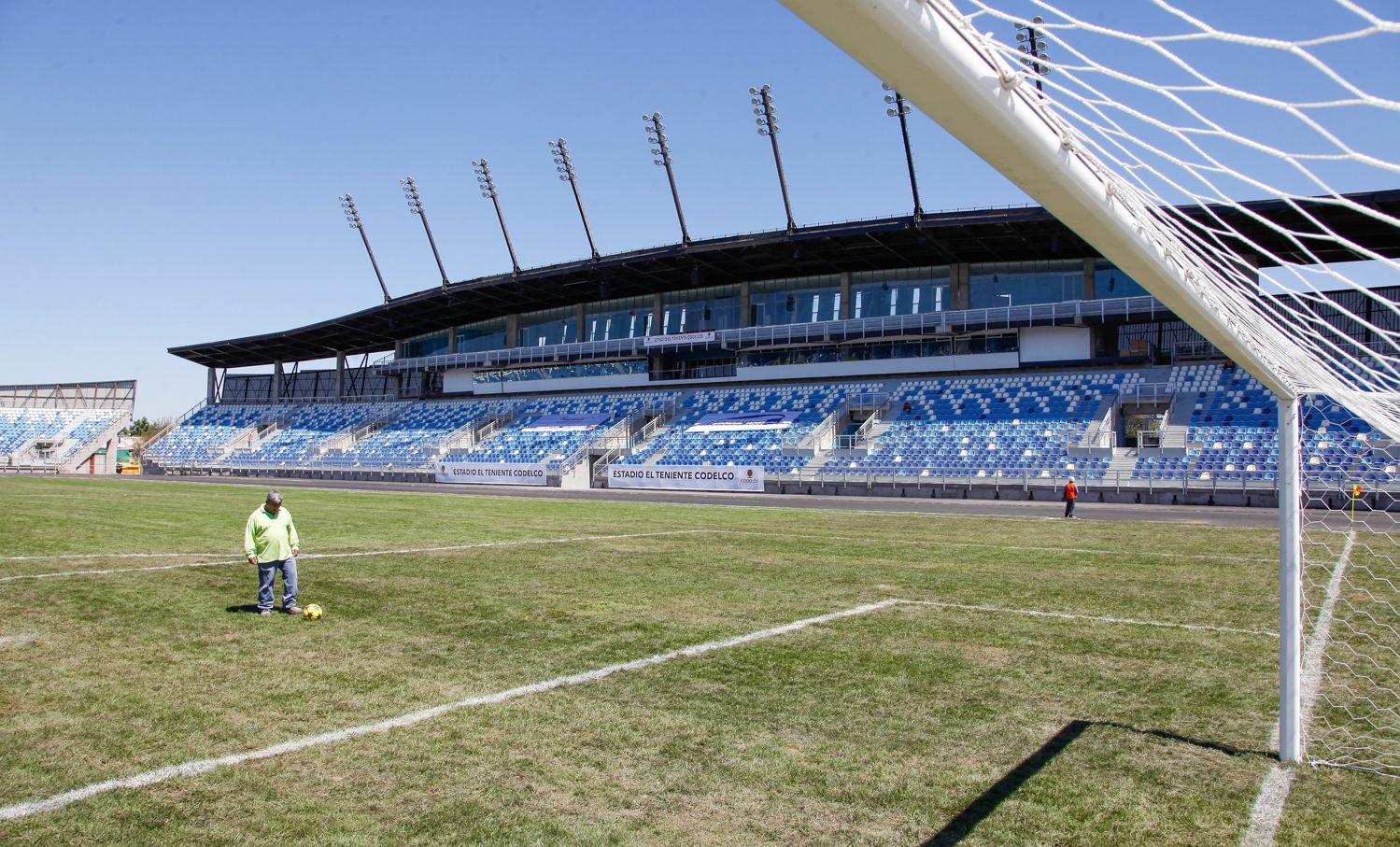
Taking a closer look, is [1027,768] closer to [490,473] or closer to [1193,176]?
[1193,176]

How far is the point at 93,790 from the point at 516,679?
2.86 m

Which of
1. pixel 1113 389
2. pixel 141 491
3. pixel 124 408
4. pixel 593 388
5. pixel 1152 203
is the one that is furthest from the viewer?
pixel 124 408

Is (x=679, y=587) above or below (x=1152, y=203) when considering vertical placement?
below

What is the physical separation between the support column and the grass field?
0.81ft

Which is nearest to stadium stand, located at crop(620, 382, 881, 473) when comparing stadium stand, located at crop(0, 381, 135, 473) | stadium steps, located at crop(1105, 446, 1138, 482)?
stadium steps, located at crop(1105, 446, 1138, 482)

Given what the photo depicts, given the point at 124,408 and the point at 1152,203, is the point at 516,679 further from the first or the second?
the point at 124,408

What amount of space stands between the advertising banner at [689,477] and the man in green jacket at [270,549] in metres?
30.1

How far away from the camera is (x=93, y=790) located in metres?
4.64

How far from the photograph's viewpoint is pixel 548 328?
62.4m

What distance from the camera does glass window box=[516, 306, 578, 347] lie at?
200ft

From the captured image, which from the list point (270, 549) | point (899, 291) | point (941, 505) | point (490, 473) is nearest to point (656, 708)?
point (270, 549)

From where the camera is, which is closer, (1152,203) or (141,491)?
(1152,203)

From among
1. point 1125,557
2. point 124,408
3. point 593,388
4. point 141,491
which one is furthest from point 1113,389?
point 124,408

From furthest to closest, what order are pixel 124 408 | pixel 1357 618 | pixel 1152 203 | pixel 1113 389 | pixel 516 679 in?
pixel 124 408 < pixel 1113 389 < pixel 1357 618 < pixel 516 679 < pixel 1152 203
